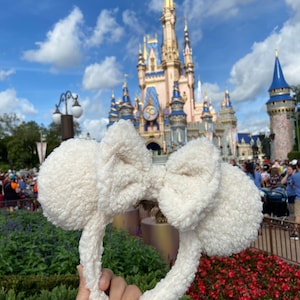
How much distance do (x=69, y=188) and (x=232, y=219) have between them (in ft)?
2.16

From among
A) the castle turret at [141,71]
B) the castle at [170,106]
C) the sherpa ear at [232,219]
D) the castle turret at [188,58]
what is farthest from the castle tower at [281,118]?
the sherpa ear at [232,219]

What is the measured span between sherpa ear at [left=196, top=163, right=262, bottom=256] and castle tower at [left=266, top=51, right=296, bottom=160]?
32429mm

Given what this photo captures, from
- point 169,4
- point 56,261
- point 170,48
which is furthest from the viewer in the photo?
point 169,4

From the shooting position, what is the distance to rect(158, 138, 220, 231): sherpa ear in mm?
1242

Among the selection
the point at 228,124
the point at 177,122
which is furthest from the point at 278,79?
the point at 228,124

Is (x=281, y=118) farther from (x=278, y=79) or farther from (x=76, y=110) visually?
(x=76, y=110)

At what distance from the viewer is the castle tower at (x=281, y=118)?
31516mm

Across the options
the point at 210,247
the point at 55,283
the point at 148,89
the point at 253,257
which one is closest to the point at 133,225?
the point at 253,257

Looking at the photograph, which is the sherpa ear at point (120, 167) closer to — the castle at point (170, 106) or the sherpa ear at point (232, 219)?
the sherpa ear at point (232, 219)

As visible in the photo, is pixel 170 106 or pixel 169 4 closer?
pixel 170 106

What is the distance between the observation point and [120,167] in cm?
123

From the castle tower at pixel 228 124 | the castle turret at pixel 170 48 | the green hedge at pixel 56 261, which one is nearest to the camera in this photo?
the green hedge at pixel 56 261

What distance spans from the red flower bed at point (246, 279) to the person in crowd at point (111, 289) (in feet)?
8.58

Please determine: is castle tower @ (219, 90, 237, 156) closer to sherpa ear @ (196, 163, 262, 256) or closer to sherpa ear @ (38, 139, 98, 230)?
sherpa ear @ (196, 163, 262, 256)
